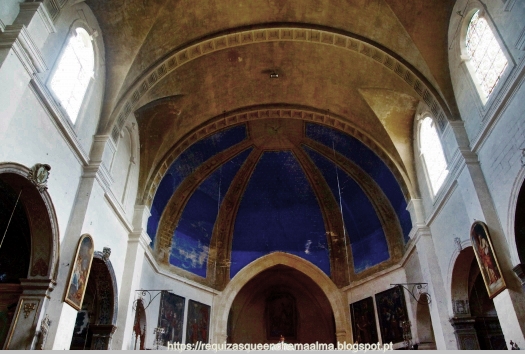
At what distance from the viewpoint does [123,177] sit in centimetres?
1427

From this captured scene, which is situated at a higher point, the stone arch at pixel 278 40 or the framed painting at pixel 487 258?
the stone arch at pixel 278 40

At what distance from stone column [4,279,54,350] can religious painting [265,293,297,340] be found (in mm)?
15363

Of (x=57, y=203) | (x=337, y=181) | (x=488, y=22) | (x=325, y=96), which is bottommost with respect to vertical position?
(x=57, y=203)

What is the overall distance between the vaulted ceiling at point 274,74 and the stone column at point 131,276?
1044mm

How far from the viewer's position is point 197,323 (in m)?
18.1

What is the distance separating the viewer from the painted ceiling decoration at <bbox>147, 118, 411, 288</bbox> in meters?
18.2

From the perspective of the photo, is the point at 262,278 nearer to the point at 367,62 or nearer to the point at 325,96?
the point at 325,96

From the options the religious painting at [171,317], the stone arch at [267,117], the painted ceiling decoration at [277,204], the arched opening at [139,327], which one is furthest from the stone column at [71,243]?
the religious painting at [171,317]

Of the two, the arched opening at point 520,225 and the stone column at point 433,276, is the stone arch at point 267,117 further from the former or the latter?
the arched opening at point 520,225

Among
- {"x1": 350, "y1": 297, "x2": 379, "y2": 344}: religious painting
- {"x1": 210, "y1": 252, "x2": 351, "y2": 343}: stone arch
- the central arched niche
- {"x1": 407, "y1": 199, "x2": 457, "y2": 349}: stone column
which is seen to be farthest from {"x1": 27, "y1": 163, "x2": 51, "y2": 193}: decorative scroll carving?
the central arched niche

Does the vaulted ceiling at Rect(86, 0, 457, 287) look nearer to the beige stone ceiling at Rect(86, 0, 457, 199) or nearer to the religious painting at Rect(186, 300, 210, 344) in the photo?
the beige stone ceiling at Rect(86, 0, 457, 199)

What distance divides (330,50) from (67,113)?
910 centimetres

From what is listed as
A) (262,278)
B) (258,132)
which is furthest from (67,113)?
(262,278)

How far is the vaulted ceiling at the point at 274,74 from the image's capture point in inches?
497
